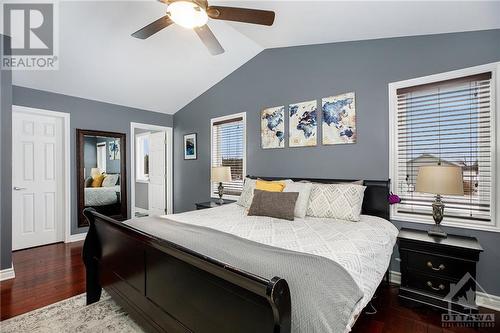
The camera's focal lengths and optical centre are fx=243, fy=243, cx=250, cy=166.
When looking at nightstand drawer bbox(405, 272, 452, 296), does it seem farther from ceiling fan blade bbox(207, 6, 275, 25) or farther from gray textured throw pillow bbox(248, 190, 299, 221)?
ceiling fan blade bbox(207, 6, 275, 25)

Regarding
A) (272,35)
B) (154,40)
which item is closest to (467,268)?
(272,35)

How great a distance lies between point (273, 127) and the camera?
12.2 feet

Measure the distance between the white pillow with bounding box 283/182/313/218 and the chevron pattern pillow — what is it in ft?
0.25

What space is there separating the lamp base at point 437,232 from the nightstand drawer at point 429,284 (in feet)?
1.24

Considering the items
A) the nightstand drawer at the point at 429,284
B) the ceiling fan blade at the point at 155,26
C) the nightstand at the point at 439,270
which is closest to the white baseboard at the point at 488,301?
the nightstand at the point at 439,270

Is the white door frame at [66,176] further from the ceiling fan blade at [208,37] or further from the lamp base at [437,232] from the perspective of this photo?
the lamp base at [437,232]

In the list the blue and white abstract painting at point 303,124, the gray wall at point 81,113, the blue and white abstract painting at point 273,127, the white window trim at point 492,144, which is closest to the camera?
the white window trim at point 492,144

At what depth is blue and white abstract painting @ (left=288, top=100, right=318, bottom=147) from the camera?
3299 millimetres

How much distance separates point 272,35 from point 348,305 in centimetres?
315

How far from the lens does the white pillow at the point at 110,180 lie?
4691 millimetres

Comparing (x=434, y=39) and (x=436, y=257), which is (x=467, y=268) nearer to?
(x=436, y=257)

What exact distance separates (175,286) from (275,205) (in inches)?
52.2

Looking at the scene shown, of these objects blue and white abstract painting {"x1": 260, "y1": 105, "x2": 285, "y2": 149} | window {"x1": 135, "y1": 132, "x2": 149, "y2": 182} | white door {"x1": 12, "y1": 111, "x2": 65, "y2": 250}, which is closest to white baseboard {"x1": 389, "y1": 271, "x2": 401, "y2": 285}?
blue and white abstract painting {"x1": 260, "y1": 105, "x2": 285, "y2": 149}

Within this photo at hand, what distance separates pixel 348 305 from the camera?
119 cm
